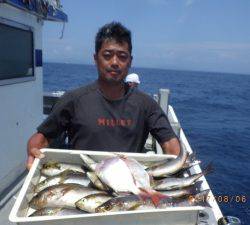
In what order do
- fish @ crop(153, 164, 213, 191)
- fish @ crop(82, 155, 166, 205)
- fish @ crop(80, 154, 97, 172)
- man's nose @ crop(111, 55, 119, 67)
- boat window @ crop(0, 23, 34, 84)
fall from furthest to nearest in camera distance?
boat window @ crop(0, 23, 34, 84)
man's nose @ crop(111, 55, 119, 67)
fish @ crop(80, 154, 97, 172)
fish @ crop(153, 164, 213, 191)
fish @ crop(82, 155, 166, 205)

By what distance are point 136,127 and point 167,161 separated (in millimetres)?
494

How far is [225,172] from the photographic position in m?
12.0

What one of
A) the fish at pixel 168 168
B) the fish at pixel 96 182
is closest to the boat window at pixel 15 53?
the fish at pixel 96 182

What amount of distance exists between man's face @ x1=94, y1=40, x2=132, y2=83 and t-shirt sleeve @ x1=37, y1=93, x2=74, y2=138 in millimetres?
401

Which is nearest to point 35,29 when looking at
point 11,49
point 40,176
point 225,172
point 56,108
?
point 11,49

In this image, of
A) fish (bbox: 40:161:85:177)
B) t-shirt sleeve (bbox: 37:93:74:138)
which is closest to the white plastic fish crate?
fish (bbox: 40:161:85:177)

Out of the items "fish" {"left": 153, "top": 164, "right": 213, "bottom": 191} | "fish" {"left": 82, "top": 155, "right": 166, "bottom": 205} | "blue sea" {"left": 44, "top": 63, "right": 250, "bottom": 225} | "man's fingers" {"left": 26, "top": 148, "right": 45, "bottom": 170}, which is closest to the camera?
"fish" {"left": 82, "top": 155, "right": 166, "bottom": 205}

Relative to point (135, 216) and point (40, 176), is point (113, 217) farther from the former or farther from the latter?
point (40, 176)

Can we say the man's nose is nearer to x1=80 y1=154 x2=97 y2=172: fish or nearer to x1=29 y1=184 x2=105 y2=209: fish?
x1=80 y1=154 x2=97 y2=172: fish

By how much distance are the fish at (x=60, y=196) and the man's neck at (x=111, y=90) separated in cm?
99

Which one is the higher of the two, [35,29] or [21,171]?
[35,29]

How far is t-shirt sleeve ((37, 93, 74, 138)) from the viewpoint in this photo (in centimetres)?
316

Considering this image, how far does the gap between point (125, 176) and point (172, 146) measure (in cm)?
85

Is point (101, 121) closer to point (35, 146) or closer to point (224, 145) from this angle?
point (35, 146)
